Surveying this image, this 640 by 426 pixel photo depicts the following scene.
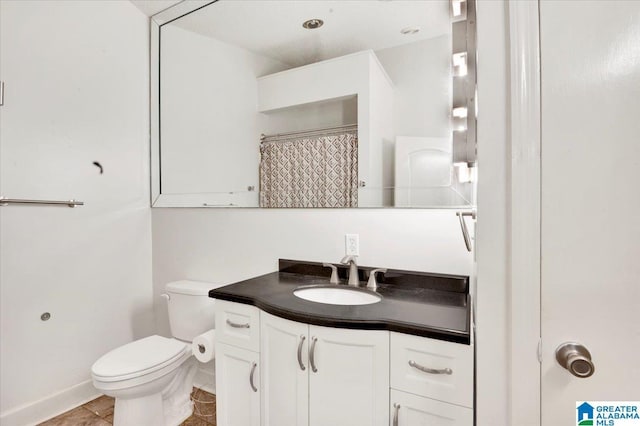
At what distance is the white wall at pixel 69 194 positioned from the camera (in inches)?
69.3

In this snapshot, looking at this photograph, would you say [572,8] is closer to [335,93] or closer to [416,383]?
[416,383]

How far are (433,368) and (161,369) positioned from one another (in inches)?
53.4

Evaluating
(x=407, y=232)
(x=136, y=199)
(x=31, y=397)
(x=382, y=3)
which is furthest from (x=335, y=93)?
(x=31, y=397)

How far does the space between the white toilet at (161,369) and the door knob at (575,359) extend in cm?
170

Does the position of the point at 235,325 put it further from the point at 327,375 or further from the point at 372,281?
the point at 372,281

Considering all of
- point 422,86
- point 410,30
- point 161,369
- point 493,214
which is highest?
point 410,30

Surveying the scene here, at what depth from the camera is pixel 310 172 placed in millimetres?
1874

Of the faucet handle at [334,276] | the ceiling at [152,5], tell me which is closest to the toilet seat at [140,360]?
the faucet handle at [334,276]

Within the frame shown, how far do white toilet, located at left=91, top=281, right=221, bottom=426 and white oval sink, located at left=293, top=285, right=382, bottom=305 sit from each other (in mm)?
759

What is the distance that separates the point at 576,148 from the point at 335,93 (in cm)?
135

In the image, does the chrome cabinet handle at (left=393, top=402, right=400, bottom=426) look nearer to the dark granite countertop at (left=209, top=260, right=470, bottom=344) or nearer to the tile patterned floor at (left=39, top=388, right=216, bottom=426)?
the dark granite countertop at (left=209, top=260, right=470, bottom=344)

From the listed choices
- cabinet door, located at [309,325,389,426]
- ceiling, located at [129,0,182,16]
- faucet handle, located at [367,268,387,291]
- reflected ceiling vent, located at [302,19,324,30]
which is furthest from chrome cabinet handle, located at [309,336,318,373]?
ceiling, located at [129,0,182,16]

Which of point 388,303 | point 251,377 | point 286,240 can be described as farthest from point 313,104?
point 251,377

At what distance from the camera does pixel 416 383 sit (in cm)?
105
